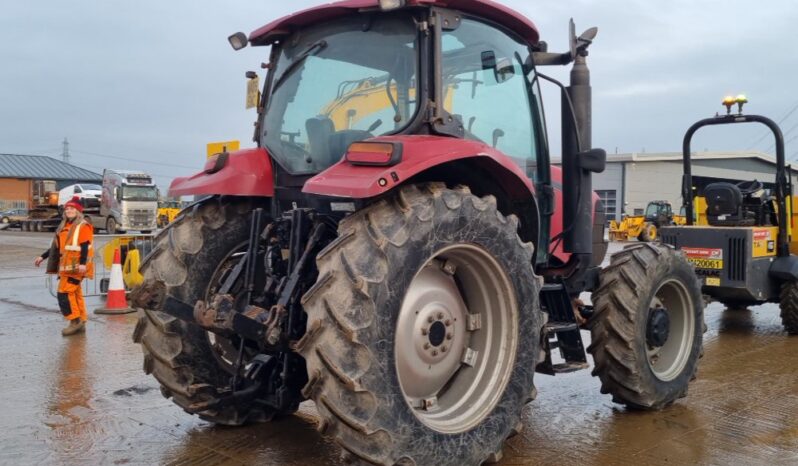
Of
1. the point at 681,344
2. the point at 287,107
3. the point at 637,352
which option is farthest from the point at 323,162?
the point at 681,344

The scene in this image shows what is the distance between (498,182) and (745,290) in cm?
550

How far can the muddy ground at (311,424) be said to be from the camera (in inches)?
161

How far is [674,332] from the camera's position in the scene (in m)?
5.33

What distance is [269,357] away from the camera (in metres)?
4.22

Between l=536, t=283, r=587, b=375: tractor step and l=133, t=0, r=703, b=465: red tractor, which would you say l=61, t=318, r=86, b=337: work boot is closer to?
l=133, t=0, r=703, b=465: red tractor

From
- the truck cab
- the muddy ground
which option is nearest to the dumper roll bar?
the muddy ground

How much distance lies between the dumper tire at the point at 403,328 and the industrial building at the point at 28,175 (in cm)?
5625

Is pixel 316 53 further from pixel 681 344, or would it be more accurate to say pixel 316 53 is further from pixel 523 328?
pixel 681 344

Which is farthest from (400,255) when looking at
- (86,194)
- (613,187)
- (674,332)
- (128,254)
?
(613,187)

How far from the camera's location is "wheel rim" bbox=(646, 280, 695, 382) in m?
5.16

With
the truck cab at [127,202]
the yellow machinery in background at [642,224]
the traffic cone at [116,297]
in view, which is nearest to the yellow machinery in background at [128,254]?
the traffic cone at [116,297]

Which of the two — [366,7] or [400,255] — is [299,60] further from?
[400,255]

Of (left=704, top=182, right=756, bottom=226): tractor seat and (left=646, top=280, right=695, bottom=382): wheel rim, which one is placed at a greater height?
(left=704, top=182, right=756, bottom=226): tractor seat

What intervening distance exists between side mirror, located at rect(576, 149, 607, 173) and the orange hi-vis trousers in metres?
6.36
